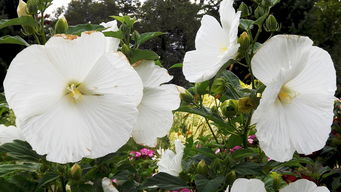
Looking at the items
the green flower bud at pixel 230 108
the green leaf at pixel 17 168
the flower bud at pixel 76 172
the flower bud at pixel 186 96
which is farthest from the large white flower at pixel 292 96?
the green leaf at pixel 17 168

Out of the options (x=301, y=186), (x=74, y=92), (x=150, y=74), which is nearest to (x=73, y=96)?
(x=74, y=92)

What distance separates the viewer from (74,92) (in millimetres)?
699

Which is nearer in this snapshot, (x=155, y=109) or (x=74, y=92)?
(x=74, y=92)

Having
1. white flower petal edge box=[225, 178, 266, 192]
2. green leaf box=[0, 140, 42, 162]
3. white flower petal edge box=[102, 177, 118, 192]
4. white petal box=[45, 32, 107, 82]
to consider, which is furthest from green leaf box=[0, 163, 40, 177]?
white flower petal edge box=[225, 178, 266, 192]

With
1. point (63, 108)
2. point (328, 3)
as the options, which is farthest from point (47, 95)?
point (328, 3)

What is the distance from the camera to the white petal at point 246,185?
81cm

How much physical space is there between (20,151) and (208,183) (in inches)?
14.1

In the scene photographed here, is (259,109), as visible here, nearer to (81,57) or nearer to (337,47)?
(81,57)

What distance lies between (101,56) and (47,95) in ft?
0.33

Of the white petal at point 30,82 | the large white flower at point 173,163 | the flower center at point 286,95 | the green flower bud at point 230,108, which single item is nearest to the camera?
the white petal at point 30,82

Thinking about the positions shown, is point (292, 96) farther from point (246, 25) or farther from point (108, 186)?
point (108, 186)

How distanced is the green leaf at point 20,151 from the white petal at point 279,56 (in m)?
0.44

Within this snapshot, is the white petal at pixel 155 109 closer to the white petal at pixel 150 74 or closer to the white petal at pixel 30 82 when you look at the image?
the white petal at pixel 150 74

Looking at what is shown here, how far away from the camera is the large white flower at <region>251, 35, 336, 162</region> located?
0.72 m
